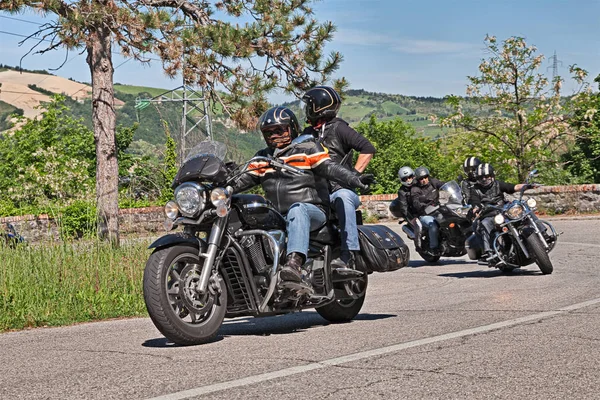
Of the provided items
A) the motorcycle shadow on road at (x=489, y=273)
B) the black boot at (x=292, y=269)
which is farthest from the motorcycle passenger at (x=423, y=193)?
the black boot at (x=292, y=269)

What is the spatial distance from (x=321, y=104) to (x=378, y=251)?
5.63 feet

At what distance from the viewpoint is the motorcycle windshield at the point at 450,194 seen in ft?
54.9

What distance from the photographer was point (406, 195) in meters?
17.7

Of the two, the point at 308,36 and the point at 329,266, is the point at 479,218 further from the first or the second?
the point at 329,266

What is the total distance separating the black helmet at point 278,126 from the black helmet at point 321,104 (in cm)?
124

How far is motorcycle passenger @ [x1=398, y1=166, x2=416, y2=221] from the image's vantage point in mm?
17500

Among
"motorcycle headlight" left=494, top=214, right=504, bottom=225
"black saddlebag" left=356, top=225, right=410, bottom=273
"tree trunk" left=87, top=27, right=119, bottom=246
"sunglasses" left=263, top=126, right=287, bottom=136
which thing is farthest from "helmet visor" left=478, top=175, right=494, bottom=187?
"sunglasses" left=263, top=126, right=287, bottom=136

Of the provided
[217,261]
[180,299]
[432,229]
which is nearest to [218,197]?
[217,261]

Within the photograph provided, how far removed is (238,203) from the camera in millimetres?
6973

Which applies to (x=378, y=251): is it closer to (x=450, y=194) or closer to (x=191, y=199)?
(x=191, y=199)

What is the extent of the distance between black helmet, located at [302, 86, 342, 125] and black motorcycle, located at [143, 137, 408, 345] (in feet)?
4.90

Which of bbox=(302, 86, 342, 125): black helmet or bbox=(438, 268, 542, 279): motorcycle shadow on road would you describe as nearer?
bbox=(302, 86, 342, 125): black helmet

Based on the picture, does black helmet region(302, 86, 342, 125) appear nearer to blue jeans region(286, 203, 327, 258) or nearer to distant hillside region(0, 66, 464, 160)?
blue jeans region(286, 203, 327, 258)

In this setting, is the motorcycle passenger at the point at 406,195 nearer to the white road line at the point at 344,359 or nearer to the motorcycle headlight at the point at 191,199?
the white road line at the point at 344,359
